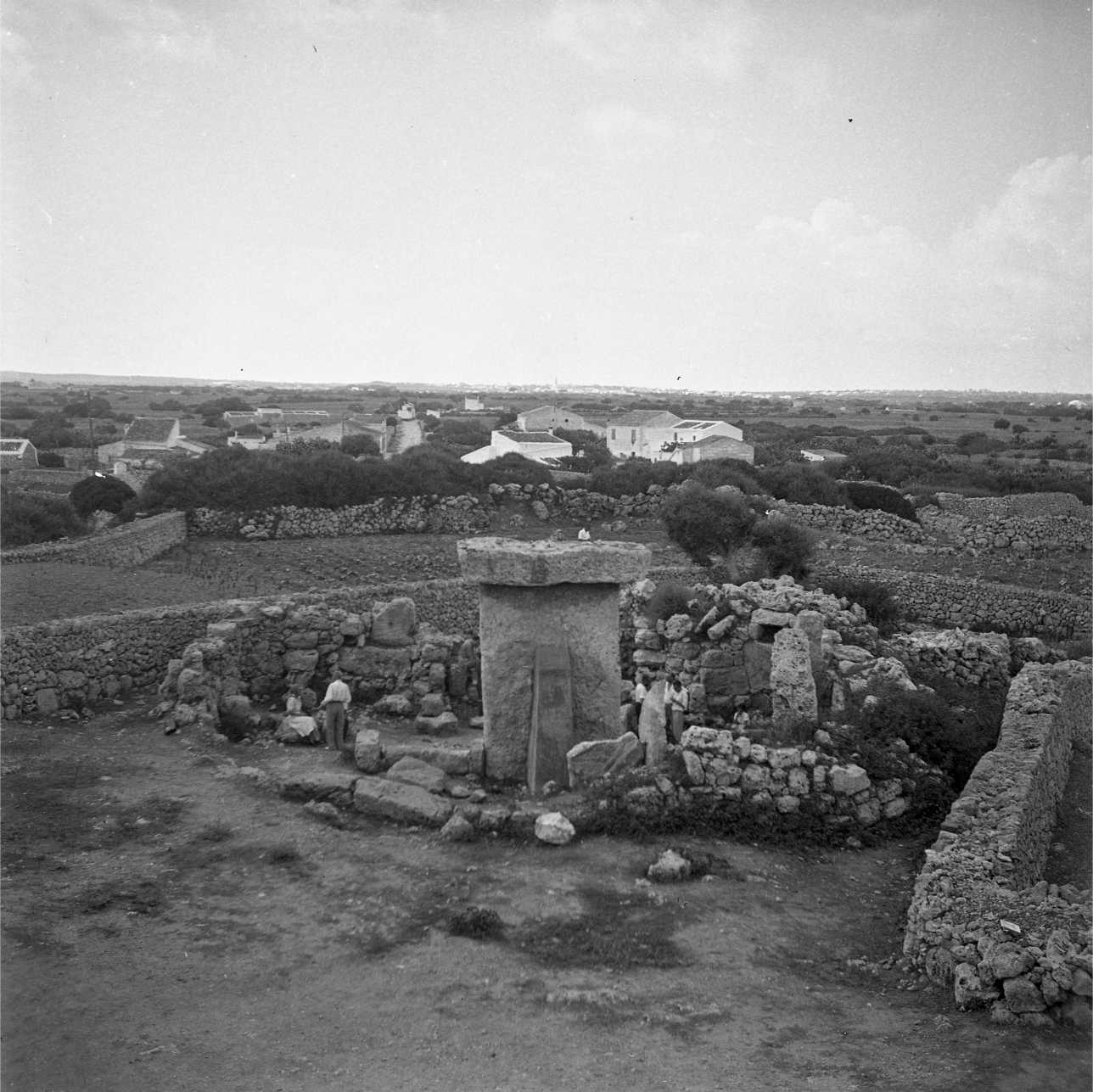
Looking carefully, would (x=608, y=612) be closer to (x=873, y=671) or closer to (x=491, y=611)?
(x=491, y=611)

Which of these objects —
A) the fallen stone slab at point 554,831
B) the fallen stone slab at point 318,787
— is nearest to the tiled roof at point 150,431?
the fallen stone slab at point 318,787

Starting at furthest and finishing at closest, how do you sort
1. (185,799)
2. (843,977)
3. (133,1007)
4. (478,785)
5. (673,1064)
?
(478,785) → (185,799) → (843,977) → (133,1007) → (673,1064)

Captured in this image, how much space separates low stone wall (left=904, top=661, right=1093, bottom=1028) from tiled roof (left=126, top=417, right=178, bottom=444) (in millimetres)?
45698

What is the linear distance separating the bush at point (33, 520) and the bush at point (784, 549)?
1623 cm

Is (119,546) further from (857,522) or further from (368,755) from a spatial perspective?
(857,522)

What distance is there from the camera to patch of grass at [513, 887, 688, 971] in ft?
21.4

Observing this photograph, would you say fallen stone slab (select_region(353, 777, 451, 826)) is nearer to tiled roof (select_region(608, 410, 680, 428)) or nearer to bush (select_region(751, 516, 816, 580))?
bush (select_region(751, 516, 816, 580))

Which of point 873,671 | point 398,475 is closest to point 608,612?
point 873,671

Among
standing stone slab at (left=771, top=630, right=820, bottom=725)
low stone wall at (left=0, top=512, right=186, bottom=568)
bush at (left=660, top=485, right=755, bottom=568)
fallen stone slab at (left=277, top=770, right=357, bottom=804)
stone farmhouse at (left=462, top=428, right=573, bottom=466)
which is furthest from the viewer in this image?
stone farmhouse at (left=462, top=428, right=573, bottom=466)

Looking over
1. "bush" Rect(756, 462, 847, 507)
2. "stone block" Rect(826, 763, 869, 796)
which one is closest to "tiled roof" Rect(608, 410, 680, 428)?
"bush" Rect(756, 462, 847, 507)

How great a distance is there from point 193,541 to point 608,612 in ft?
58.0

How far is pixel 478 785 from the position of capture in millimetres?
10078

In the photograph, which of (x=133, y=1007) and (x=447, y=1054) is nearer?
(x=447, y=1054)

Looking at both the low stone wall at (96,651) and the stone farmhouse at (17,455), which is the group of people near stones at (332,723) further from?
the stone farmhouse at (17,455)
